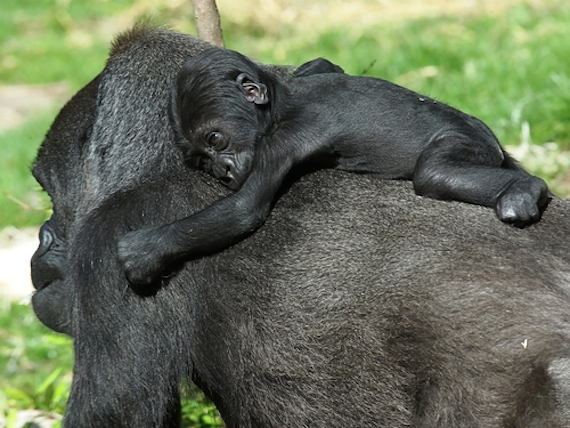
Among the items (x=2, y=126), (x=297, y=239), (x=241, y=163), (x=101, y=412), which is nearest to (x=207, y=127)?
(x=241, y=163)

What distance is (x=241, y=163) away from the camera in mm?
3426

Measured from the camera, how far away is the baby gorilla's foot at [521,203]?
325 centimetres

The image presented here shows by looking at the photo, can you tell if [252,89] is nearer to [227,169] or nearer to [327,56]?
[227,169]

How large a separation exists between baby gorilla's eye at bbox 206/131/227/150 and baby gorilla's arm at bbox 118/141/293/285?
16 centimetres

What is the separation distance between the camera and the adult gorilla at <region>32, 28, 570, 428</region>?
3.08 m

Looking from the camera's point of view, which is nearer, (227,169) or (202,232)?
(202,232)

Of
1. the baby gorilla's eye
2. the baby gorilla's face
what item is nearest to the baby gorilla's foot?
the baby gorilla's face

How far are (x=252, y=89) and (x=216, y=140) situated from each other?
0.88 ft

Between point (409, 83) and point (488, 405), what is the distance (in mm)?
5626

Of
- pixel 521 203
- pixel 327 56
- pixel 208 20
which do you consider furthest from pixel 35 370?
pixel 327 56

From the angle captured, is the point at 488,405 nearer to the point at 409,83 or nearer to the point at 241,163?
the point at 241,163

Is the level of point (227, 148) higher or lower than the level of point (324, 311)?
higher

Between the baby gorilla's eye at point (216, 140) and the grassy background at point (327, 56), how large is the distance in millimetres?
1463

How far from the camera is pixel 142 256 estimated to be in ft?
10.6
